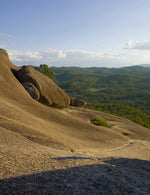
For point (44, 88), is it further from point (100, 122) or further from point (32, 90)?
point (100, 122)

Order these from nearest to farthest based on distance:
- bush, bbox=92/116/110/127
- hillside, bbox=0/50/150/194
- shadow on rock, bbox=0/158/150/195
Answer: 1. shadow on rock, bbox=0/158/150/195
2. hillside, bbox=0/50/150/194
3. bush, bbox=92/116/110/127

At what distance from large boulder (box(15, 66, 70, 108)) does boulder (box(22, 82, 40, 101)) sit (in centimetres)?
127

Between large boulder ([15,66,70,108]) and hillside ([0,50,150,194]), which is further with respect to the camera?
large boulder ([15,66,70,108])

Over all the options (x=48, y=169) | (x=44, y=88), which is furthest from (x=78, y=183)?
(x=44, y=88)

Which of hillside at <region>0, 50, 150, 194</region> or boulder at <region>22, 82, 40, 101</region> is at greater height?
boulder at <region>22, 82, 40, 101</region>

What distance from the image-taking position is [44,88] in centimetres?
2827

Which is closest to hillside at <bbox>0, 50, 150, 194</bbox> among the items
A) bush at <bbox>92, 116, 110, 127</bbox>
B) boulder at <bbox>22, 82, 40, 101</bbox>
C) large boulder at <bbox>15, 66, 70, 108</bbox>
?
boulder at <bbox>22, 82, 40, 101</bbox>

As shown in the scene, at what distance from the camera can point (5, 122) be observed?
40.8 ft

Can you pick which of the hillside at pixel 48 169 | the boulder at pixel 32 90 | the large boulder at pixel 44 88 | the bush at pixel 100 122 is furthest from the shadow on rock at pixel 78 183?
the large boulder at pixel 44 88

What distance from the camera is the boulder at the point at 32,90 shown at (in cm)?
2480

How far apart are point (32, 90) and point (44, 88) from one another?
3.48 m

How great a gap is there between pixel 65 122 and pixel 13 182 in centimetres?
1400

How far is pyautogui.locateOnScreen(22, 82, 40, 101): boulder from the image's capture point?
2480 centimetres

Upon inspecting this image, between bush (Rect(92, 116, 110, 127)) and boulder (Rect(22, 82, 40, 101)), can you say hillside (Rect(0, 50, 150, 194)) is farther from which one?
bush (Rect(92, 116, 110, 127))
